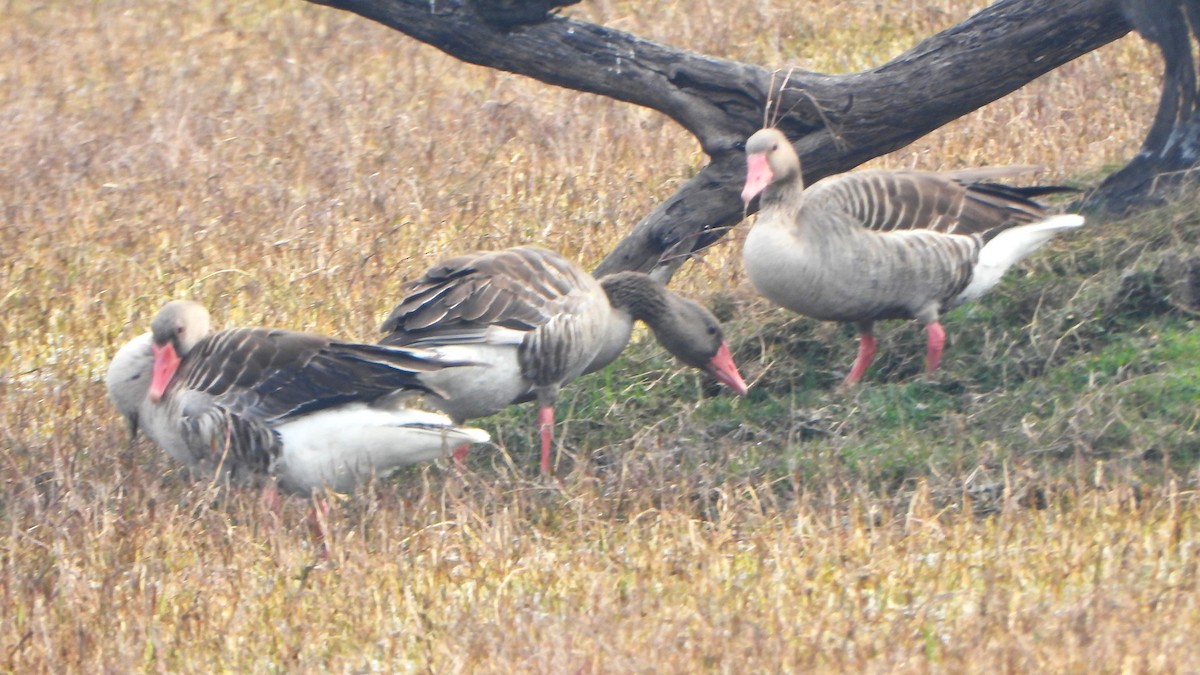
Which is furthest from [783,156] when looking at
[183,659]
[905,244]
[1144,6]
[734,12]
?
[734,12]

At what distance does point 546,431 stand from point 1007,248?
237cm

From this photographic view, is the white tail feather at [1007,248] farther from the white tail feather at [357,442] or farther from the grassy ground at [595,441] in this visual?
the white tail feather at [357,442]

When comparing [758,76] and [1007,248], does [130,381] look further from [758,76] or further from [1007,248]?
[1007,248]

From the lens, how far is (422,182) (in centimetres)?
1095

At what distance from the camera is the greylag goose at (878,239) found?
282 inches

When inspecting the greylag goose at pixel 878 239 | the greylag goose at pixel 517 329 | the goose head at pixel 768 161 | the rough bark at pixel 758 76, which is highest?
the rough bark at pixel 758 76

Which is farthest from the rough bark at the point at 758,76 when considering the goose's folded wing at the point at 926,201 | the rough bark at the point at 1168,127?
the goose's folded wing at the point at 926,201

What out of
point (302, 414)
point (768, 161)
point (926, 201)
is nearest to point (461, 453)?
point (302, 414)

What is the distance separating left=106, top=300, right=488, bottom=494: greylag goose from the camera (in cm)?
642

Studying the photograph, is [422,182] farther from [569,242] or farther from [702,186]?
[702,186]

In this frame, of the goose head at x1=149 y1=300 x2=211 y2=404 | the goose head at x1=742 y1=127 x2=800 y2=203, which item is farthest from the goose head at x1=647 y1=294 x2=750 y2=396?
the goose head at x1=149 y1=300 x2=211 y2=404

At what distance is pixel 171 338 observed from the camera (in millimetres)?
6855

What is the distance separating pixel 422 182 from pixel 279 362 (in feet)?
14.9

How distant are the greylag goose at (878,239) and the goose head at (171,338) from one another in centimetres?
244
